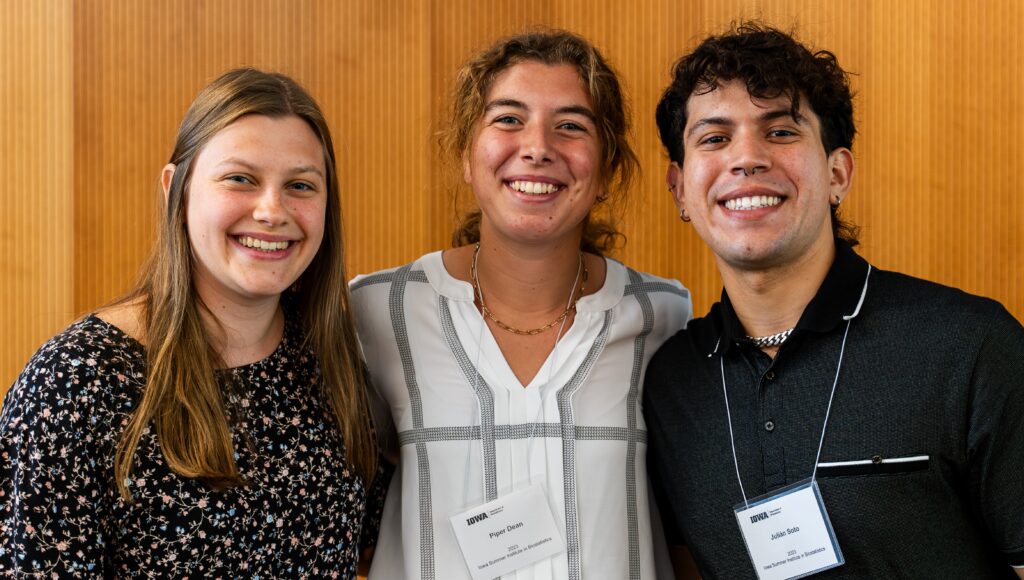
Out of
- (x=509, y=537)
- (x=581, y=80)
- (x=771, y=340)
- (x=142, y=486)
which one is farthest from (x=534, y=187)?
(x=142, y=486)

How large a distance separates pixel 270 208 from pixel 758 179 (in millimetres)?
911

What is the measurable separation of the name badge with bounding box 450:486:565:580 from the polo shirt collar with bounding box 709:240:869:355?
1.63 ft

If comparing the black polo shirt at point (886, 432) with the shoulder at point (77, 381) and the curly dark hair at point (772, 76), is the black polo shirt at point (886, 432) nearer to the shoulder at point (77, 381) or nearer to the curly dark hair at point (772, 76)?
the curly dark hair at point (772, 76)

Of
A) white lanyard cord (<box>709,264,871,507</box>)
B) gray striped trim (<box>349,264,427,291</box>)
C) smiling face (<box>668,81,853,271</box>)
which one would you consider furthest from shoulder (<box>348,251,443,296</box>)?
white lanyard cord (<box>709,264,871,507</box>)

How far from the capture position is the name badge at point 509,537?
5.95 ft

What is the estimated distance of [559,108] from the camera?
203 cm

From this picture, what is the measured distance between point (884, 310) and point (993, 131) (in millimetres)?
1102

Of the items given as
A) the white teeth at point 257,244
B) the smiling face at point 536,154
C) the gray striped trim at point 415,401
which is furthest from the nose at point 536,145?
the white teeth at point 257,244

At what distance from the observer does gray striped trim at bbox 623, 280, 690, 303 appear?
2.12 metres

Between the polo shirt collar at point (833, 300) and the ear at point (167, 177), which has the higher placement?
the ear at point (167, 177)

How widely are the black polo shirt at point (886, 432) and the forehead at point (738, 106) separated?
11.5 inches

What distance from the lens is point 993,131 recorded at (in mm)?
2469

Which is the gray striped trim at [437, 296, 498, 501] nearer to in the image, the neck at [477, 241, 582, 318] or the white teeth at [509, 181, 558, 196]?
the neck at [477, 241, 582, 318]

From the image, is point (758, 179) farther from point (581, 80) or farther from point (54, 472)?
point (54, 472)
